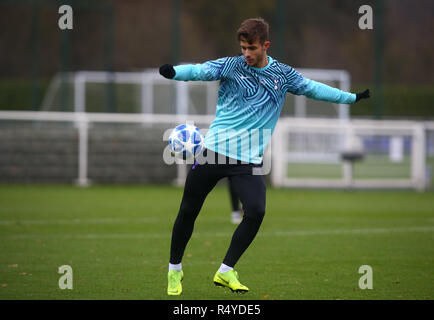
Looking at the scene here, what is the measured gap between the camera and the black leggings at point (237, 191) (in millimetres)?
5727

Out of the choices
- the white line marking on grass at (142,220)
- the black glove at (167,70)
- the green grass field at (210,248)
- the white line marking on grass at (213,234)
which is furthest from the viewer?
the white line marking on grass at (142,220)

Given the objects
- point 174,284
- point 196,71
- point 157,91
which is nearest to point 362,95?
point 196,71

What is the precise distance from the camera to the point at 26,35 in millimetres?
25797

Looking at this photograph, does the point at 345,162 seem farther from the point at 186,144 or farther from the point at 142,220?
the point at 186,144

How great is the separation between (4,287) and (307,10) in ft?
68.6

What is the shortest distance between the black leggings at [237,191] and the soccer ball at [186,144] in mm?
121

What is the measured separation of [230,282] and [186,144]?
1.10 meters

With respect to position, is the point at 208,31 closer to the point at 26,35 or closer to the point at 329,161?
the point at 26,35

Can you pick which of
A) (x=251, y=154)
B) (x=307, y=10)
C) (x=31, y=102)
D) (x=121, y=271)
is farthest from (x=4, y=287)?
(x=307, y=10)

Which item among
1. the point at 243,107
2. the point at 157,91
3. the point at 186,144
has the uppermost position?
the point at 157,91

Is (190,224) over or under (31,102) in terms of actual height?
under

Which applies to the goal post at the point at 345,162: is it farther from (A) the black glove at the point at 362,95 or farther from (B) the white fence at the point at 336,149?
(A) the black glove at the point at 362,95

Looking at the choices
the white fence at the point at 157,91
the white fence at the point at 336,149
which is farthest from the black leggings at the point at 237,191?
the white fence at the point at 157,91

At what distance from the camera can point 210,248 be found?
838 centimetres
